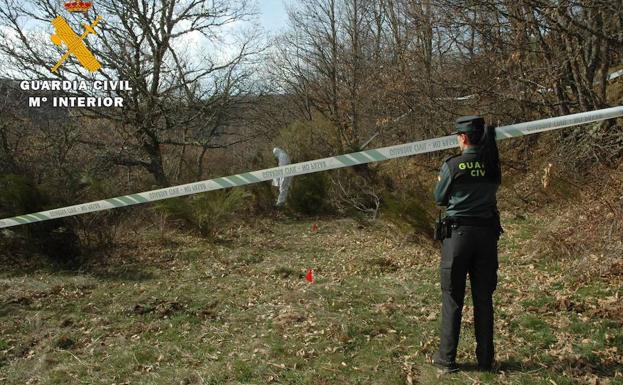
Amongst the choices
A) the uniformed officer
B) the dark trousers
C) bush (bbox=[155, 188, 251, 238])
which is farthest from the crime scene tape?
bush (bbox=[155, 188, 251, 238])

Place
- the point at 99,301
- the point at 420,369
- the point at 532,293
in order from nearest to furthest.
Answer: the point at 420,369
the point at 532,293
the point at 99,301

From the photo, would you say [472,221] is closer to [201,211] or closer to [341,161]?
[341,161]

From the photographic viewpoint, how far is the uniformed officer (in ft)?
11.3

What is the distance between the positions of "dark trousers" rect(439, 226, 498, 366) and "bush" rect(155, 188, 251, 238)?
7.41 m

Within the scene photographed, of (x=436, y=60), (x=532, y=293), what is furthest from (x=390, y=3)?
(x=532, y=293)

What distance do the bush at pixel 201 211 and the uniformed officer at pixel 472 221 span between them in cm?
745

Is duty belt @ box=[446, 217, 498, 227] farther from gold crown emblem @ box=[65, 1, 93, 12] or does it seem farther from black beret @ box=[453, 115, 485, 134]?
gold crown emblem @ box=[65, 1, 93, 12]

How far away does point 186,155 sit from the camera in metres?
18.5

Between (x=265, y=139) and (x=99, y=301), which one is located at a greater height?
(x=265, y=139)

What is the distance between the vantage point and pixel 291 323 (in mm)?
5066

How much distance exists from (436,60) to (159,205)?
9.85 metres

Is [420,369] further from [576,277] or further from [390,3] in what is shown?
[390,3]

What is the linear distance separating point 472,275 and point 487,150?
3.10 ft

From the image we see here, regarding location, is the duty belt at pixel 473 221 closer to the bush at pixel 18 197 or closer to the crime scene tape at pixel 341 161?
the crime scene tape at pixel 341 161
